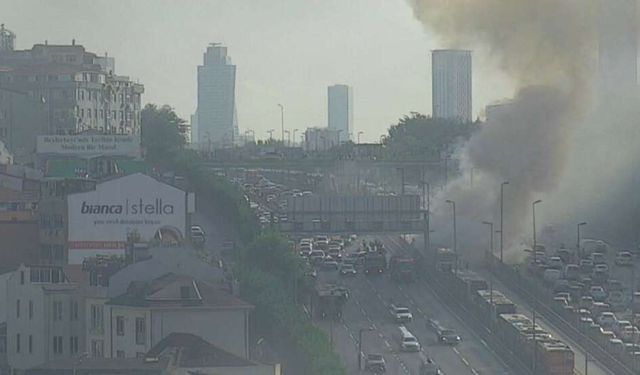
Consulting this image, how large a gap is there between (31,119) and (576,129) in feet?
65.9

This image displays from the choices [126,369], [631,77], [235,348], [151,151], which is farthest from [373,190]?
[126,369]

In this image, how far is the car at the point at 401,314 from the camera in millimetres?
39094

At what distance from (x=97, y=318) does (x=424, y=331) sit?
31.2 ft

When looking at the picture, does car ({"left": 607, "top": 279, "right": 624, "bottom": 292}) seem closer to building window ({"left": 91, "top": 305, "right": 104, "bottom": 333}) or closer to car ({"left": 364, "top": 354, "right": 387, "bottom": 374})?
car ({"left": 364, "top": 354, "right": 387, "bottom": 374})

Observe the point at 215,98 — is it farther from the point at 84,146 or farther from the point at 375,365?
the point at 375,365

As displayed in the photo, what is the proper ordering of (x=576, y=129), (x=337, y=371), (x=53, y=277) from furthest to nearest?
(x=576, y=129) < (x=53, y=277) < (x=337, y=371)

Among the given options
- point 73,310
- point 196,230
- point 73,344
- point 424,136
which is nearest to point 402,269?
point 196,230

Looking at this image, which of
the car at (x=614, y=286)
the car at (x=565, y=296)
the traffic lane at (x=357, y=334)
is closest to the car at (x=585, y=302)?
the car at (x=565, y=296)

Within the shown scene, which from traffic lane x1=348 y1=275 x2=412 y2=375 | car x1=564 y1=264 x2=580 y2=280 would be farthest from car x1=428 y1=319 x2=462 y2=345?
car x1=564 y1=264 x2=580 y2=280

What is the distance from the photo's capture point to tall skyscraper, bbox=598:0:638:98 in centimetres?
8094

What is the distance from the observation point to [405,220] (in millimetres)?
50031

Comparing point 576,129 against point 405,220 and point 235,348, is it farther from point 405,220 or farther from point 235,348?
point 235,348

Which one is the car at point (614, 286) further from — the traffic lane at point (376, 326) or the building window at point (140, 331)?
the building window at point (140, 331)

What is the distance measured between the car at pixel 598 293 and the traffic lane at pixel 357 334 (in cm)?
534
